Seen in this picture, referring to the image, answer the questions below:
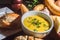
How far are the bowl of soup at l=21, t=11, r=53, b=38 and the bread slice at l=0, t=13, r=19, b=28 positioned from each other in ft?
0.21

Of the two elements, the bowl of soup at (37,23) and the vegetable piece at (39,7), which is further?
the vegetable piece at (39,7)

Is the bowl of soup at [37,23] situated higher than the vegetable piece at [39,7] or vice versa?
the vegetable piece at [39,7]

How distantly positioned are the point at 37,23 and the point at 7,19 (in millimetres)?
166

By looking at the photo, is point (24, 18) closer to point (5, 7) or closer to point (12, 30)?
point (12, 30)

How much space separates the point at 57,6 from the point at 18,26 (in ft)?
0.85

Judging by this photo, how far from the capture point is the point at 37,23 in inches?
37.0

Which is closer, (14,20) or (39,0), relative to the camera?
(14,20)

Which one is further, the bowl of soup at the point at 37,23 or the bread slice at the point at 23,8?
the bread slice at the point at 23,8

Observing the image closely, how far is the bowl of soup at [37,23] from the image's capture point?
0.92 metres

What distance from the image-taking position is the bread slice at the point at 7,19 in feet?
3.20

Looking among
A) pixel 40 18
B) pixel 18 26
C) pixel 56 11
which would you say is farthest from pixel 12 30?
pixel 56 11

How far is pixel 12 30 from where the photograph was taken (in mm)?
986

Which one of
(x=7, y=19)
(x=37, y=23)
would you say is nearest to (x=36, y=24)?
(x=37, y=23)

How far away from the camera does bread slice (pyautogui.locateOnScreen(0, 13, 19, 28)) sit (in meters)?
0.98
